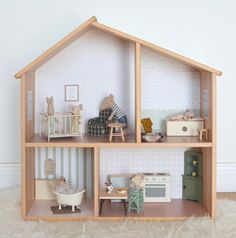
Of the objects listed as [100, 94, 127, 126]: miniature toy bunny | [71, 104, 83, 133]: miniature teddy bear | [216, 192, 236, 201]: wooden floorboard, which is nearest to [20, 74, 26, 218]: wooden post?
[71, 104, 83, 133]: miniature teddy bear

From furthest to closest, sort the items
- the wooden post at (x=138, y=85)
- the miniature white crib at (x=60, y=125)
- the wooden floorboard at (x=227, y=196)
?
1. the wooden floorboard at (x=227, y=196)
2. the miniature white crib at (x=60, y=125)
3. the wooden post at (x=138, y=85)

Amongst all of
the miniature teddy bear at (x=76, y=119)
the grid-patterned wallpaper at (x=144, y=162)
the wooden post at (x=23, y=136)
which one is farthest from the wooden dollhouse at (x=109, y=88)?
the wooden post at (x=23, y=136)

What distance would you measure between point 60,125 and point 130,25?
0.52m

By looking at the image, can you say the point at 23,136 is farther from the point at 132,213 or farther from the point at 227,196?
the point at 227,196

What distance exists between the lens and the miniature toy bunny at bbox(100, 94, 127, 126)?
180 centimetres

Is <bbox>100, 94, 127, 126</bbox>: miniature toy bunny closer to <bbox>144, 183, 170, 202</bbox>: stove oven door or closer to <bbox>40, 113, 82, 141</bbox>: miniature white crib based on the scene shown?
<bbox>40, 113, 82, 141</bbox>: miniature white crib

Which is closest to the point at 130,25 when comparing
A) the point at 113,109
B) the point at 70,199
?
the point at 113,109

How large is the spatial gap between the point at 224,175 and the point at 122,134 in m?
0.61

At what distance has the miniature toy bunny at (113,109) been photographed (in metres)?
1.80

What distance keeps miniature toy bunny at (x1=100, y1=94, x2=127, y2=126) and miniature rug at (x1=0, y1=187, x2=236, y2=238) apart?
16.9 inches

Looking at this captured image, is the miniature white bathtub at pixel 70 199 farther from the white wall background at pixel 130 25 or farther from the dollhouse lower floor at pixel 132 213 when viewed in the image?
the white wall background at pixel 130 25

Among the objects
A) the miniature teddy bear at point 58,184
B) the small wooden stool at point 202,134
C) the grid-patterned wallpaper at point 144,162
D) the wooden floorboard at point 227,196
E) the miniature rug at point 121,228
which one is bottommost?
the miniature rug at point 121,228

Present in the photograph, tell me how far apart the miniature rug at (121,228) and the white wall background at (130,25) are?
0.64 meters

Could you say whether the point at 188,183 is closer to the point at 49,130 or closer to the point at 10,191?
the point at 49,130
